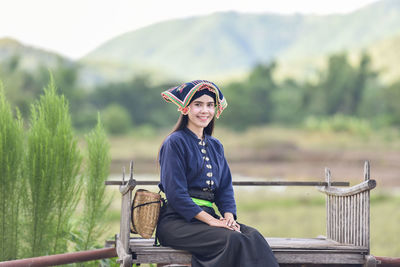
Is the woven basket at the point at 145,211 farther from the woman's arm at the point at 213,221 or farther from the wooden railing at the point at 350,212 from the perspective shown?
the wooden railing at the point at 350,212

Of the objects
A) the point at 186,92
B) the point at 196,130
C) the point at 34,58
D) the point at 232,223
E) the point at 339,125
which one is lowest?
the point at 232,223

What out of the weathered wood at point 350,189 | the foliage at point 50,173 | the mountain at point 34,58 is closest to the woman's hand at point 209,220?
the weathered wood at point 350,189

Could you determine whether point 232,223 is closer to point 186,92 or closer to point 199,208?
point 199,208

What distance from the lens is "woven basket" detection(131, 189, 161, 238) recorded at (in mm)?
3568

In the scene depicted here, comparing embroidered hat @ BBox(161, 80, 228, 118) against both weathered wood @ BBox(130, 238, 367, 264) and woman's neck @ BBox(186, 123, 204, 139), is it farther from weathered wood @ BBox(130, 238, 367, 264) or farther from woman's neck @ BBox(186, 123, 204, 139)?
weathered wood @ BBox(130, 238, 367, 264)

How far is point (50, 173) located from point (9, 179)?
335 millimetres

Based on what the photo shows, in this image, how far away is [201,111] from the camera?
3.63m

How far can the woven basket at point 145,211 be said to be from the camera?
357 centimetres

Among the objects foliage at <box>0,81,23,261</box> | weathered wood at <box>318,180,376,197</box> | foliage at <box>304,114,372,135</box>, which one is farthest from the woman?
foliage at <box>304,114,372,135</box>

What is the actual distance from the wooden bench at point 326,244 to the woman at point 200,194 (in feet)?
0.53

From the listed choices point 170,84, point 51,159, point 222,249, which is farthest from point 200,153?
point 170,84

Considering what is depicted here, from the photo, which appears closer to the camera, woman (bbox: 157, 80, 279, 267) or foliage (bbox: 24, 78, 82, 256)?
woman (bbox: 157, 80, 279, 267)

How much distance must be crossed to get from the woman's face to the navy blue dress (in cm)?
9

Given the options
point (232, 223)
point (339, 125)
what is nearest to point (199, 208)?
point (232, 223)
